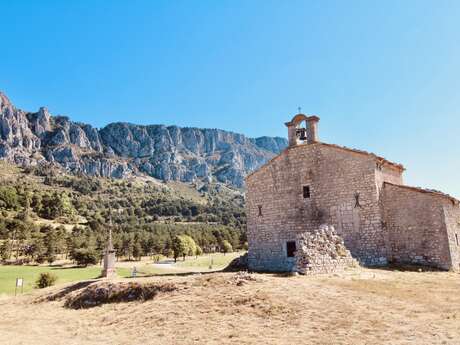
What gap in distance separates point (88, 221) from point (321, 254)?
11737cm

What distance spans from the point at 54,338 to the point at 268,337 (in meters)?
8.49

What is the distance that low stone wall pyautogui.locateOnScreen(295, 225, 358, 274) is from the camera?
18.2 m

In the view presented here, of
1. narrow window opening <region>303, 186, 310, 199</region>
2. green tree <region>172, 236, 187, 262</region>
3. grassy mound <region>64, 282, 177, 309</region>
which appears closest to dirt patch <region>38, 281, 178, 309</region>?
grassy mound <region>64, 282, 177, 309</region>

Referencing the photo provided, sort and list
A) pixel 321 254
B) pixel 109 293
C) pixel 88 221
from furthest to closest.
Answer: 1. pixel 88 221
2. pixel 321 254
3. pixel 109 293

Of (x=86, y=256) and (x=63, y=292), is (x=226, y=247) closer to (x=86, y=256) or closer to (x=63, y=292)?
(x=86, y=256)

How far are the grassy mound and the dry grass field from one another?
18.8 inches

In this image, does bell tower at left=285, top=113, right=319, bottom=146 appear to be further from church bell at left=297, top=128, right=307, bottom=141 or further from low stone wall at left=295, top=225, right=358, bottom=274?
low stone wall at left=295, top=225, right=358, bottom=274

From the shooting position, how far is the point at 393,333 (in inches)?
380

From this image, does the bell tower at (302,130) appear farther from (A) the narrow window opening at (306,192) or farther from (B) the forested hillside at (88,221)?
(B) the forested hillside at (88,221)

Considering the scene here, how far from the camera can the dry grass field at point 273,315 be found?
10188 mm

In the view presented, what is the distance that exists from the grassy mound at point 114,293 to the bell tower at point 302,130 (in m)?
14.3

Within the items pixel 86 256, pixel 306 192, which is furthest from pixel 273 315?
pixel 86 256

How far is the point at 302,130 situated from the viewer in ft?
86.4

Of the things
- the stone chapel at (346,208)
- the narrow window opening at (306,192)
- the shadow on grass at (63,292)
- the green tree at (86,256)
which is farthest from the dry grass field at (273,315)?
the green tree at (86,256)
